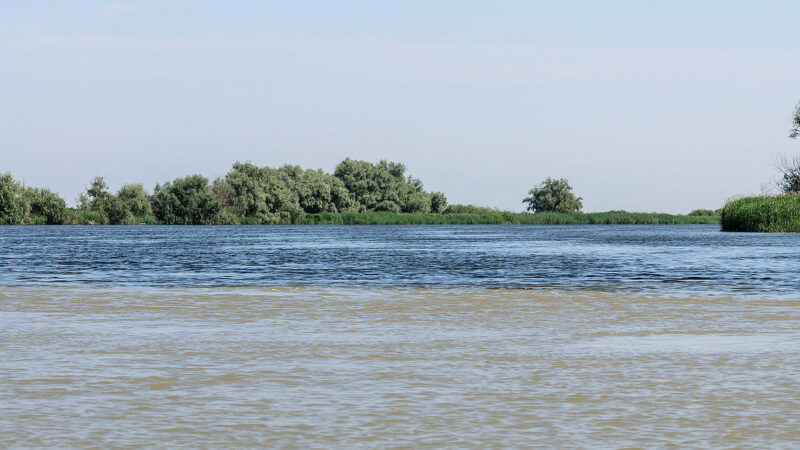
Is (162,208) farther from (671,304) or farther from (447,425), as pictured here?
(447,425)

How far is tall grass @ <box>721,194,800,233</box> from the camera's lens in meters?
74.0

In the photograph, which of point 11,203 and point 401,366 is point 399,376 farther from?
Answer: point 11,203

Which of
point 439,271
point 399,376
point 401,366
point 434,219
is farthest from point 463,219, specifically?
point 399,376

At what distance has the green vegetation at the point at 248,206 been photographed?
142 metres

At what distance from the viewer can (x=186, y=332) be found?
13.5m

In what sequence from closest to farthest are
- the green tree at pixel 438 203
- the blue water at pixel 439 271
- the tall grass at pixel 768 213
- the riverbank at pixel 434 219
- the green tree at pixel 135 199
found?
the blue water at pixel 439 271
the tall grass at pixel 768 213
the riverbank at pixel 434 219
the green tree at pixel 135 199
the green tree at pixel 438 203

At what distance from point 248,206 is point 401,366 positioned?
454ft

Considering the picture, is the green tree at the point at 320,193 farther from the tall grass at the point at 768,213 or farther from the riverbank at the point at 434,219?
the tall grass at the point at 768,213

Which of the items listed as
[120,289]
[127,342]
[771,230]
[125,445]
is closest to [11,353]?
[127,342]

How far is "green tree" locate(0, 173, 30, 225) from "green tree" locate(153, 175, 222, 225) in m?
17.9

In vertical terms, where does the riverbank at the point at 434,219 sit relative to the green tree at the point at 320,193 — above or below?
below

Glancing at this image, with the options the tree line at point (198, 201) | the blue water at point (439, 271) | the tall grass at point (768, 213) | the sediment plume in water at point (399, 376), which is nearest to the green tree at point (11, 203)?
the tree line at point (198, 201)

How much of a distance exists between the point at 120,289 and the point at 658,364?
570 inches

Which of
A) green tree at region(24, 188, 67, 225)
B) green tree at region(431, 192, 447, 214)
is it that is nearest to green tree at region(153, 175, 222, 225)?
green tree at region(24, 188, 67, 225)
